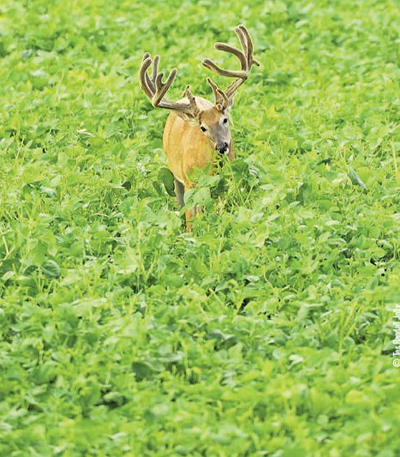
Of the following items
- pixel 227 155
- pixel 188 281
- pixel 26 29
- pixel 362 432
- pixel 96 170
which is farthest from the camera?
pixel 26 29

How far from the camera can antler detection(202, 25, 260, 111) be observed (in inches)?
295

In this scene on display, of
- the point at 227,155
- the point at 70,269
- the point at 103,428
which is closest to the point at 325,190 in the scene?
the point at 227,155

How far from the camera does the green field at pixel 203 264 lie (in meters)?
5.52

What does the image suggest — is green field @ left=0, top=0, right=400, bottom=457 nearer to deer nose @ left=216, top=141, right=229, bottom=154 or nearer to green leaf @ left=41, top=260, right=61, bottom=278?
green leaf @ left=41, top=260, right=61, bottom=278

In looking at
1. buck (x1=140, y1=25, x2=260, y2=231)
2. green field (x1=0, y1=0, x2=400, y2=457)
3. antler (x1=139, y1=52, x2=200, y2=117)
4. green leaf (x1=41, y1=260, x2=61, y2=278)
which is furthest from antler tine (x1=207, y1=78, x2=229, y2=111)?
green leaf (x1=41, y1=260, x2=61, y2=278)

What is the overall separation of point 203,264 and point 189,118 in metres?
1.14

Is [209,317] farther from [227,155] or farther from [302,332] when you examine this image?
[227,155]

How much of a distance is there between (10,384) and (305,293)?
5.67 feet

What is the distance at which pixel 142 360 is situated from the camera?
5.87m

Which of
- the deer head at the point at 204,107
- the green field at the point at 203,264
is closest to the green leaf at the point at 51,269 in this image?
the green field at the point at 203,264

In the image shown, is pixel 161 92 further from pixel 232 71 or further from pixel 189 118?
pixel 232 71

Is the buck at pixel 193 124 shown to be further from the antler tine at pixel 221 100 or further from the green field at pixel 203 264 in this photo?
the green field at pixel 203 264

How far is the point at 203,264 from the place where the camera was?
6.91 metres

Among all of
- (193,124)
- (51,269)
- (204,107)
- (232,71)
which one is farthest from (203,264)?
(232,71)
